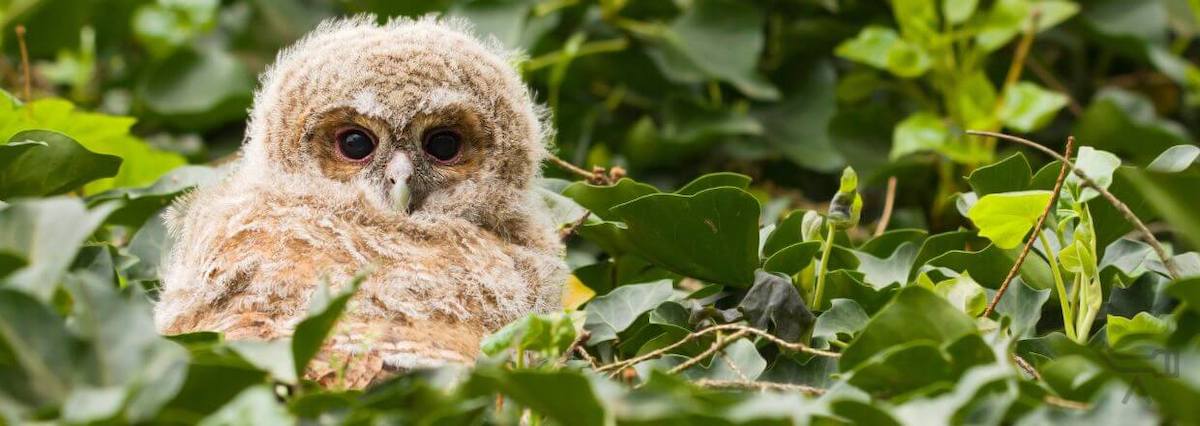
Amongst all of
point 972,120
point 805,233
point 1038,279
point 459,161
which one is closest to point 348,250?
point 459,161

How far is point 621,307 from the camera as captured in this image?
8.66ft

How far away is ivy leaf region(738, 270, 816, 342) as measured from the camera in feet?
8.09

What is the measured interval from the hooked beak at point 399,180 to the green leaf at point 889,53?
1.73m

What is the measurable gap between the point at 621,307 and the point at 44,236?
1156 mm

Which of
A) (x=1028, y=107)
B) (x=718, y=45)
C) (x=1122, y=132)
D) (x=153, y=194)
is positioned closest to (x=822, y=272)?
(x=153, y=194)

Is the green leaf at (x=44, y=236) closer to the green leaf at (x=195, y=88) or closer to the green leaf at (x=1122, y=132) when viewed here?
the green leaf at (x=195, y=88)

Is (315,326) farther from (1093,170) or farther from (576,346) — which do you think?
(1093,170)

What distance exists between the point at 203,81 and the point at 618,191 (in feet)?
9.04

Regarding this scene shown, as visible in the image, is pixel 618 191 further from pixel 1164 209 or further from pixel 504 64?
pixel 1164 209

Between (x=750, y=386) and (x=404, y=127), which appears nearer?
(x=750, y=386)

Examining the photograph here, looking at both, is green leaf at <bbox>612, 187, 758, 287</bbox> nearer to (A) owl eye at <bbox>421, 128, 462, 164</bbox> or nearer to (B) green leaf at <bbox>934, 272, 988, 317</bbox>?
(B) green leaf at <bbox>934, 272, 988, 317</bbox>

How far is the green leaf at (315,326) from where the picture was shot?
5.87ft

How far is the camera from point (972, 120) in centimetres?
455

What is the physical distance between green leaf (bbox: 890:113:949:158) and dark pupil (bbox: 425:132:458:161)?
66.3 inches
